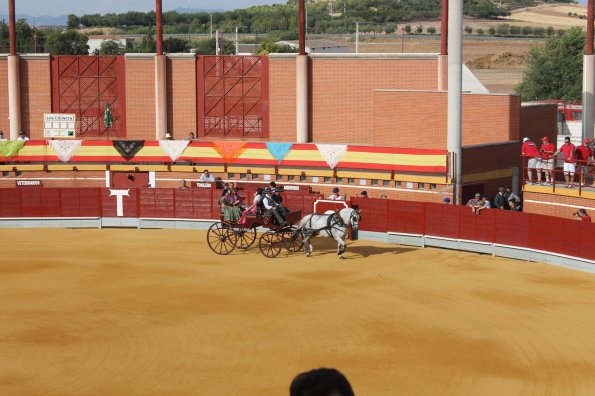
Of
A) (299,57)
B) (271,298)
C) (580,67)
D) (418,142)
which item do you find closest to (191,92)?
(299,57)

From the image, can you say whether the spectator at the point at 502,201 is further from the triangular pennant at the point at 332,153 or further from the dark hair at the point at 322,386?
the dark hair at the point at 322,386

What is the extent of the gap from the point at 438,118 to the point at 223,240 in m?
12.1

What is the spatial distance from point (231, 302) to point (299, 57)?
890 inches

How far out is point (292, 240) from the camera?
30344mm

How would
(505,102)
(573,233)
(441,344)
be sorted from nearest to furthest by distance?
(441,344) → (573,233) → (505,102)

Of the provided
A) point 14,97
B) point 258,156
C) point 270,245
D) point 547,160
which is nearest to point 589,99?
point 547,160

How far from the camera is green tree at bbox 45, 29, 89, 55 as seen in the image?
96375 millimetres

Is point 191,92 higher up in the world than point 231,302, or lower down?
higher up

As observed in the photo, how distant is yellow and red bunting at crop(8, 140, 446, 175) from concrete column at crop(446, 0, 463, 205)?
0.49 meters

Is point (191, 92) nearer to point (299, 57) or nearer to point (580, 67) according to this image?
point (299, 57)

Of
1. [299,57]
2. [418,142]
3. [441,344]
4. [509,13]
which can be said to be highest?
[509,13]

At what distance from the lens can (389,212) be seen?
109 feet

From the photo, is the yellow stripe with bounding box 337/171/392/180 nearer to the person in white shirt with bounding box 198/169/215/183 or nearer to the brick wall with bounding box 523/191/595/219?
the person in white shirt with bounding box 198/169/215/183

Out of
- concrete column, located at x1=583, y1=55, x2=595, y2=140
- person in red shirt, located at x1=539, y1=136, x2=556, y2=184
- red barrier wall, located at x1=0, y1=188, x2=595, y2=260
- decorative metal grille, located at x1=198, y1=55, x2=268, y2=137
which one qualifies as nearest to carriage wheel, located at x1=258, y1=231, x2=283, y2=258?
red barrier wall, located at x1=0, y1=188, x2=595, y2=260
